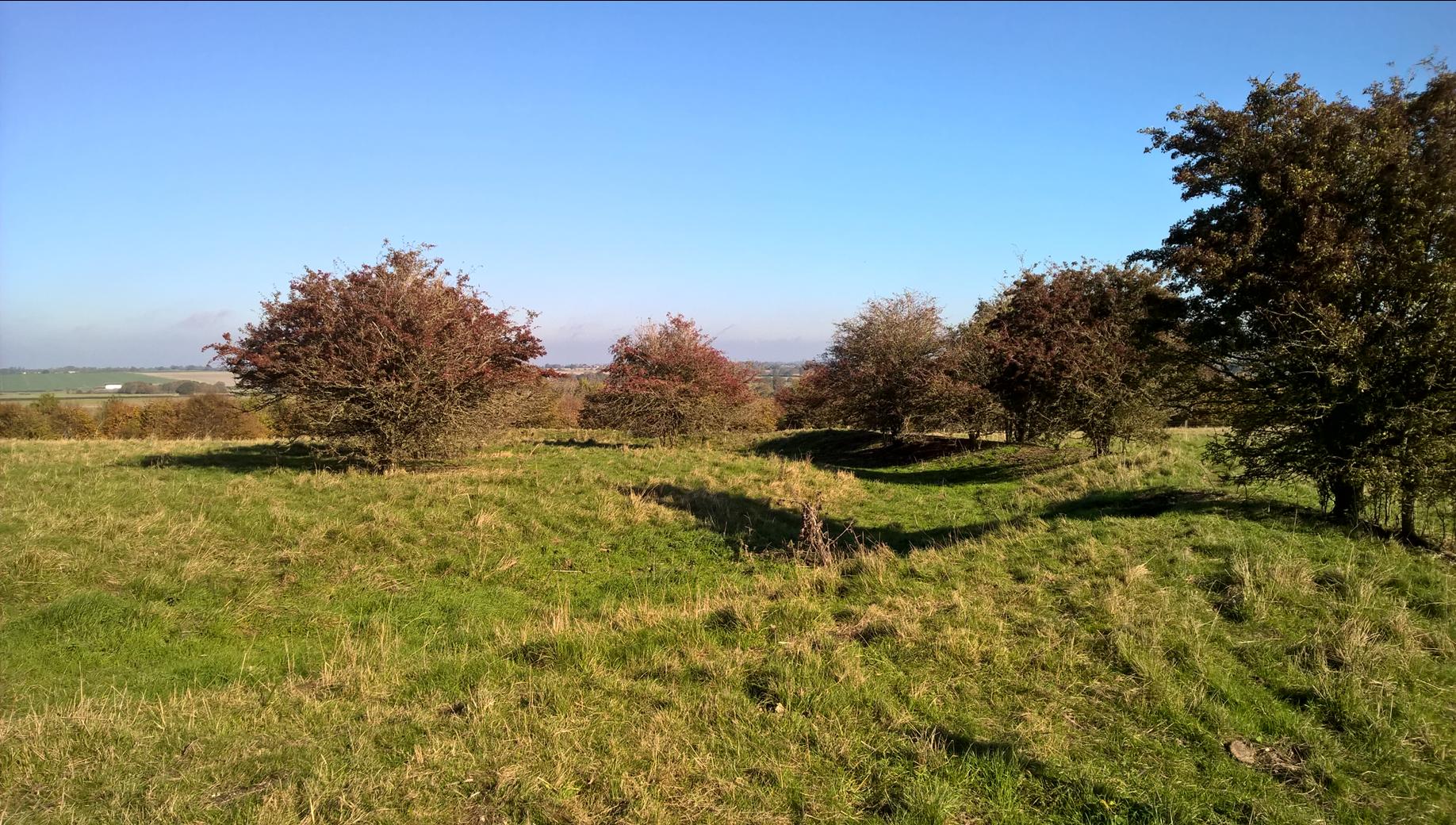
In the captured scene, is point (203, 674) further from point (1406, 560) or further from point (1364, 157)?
point (1364, 157)

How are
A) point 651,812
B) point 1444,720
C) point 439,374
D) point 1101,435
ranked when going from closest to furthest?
point 651,812, point 1444,720, point 439,374, point 1101,435

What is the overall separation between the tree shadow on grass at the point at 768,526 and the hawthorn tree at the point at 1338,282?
4027 mm

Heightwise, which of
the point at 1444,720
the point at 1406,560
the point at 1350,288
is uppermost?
the point at 1350,288

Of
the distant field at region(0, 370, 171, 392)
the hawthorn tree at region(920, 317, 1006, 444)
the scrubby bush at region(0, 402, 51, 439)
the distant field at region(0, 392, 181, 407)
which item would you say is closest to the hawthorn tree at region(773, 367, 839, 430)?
the hawthorn tree at region(920, 317, 1006, 444)

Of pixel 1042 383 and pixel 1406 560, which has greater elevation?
pixel 1042 383

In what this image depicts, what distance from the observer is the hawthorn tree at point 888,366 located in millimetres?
22344

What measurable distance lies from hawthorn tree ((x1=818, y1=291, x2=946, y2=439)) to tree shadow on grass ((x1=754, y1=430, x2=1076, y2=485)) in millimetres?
1047

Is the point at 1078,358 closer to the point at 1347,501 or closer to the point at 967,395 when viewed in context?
the point at 967,395

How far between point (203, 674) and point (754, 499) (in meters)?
9.61

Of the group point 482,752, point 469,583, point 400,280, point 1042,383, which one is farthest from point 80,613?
point 1042,383

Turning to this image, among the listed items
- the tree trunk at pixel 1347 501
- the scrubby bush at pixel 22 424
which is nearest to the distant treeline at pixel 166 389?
the scrubby bush at pixel 22 424

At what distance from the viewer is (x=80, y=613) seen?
6.45 meters

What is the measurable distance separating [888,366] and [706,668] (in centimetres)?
1948

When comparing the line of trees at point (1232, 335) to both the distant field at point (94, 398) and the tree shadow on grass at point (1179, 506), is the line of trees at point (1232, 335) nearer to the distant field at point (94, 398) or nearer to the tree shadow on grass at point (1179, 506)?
the tree shadow on grass at point (1179, 506)
